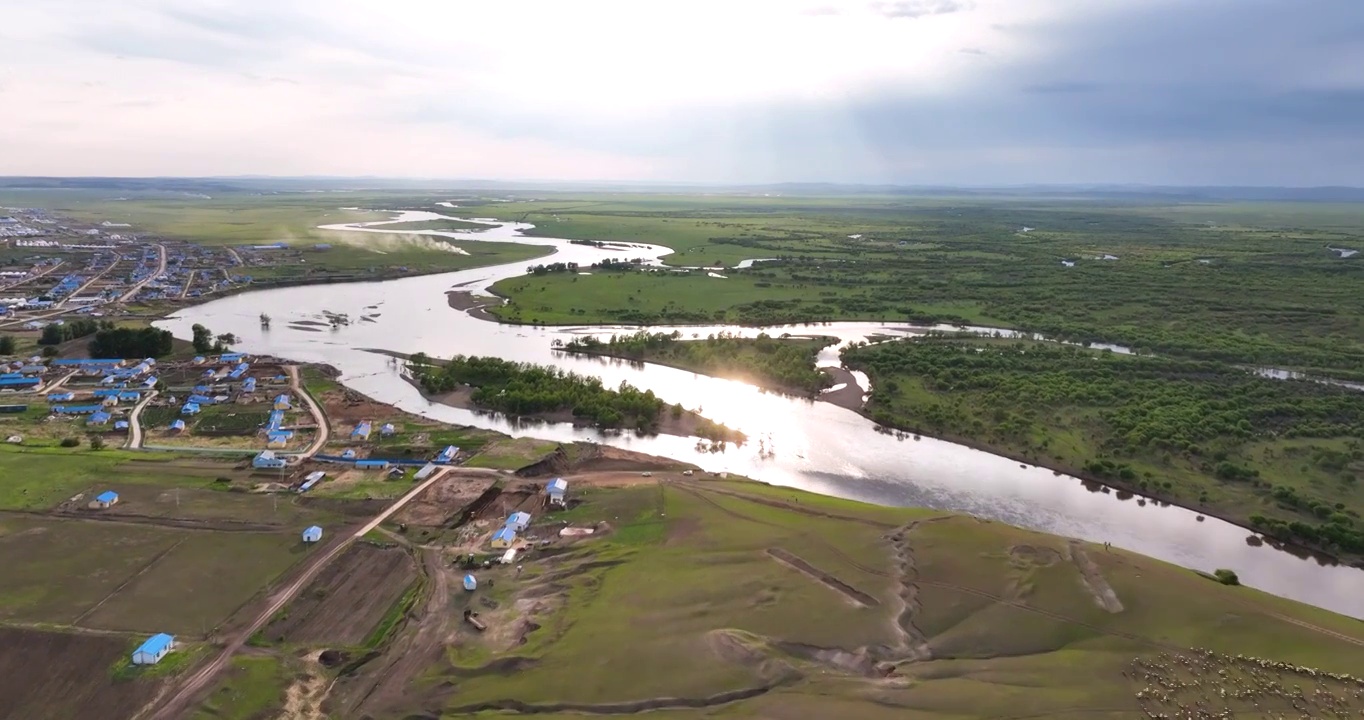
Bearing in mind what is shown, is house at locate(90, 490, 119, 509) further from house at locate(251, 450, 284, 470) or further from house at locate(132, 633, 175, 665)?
house at locate(132, 633, 175, 665)

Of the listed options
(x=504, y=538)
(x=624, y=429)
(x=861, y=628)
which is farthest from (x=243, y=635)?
(x=624, y=429)

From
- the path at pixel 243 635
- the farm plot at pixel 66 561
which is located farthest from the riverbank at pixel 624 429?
the farm plot at pixel 66 561

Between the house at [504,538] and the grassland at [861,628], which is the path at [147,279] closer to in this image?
the house at [504,538]

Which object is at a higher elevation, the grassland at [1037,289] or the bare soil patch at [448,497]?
the grassland at [1037,289]

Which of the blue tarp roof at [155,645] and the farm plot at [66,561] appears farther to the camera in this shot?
the farm plot at [66,561]

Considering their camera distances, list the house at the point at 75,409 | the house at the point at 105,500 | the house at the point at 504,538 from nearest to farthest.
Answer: the house at the point at 504,538
the house at the point at 105,500
the house at the point at 75,409

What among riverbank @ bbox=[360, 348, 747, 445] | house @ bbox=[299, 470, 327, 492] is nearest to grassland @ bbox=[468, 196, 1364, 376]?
riverbank @ bbox=[360, 348, 747, 445]
